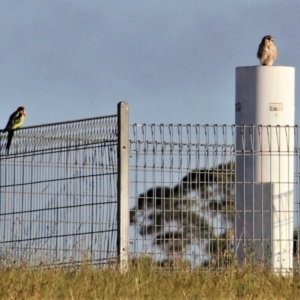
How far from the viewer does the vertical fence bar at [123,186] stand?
476 inches

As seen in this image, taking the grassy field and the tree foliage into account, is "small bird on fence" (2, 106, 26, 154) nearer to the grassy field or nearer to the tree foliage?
the tree foliage

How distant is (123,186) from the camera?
39.9 feet

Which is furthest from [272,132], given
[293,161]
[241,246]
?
[241,246]

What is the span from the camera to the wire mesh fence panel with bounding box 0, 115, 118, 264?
12312 millimetres

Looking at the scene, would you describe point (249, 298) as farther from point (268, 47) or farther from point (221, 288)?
point (268, 47)

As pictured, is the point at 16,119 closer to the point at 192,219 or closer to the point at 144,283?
the point at 192,219

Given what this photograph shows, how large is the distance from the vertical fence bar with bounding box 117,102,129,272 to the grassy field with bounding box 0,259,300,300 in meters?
0.31

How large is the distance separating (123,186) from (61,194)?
90cm

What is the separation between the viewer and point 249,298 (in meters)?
9.95

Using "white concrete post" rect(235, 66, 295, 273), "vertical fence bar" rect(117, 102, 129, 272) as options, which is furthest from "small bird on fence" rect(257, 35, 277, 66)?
"vertical fence bar" rect(117, 102, 129, 272)

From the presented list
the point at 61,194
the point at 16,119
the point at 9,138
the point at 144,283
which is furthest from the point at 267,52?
the point at 144,283

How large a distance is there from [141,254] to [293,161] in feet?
8.43

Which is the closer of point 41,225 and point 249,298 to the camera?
point 249,298

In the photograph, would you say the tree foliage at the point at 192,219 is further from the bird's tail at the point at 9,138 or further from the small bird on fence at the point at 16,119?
the small bird on fence at the point at 16,119
